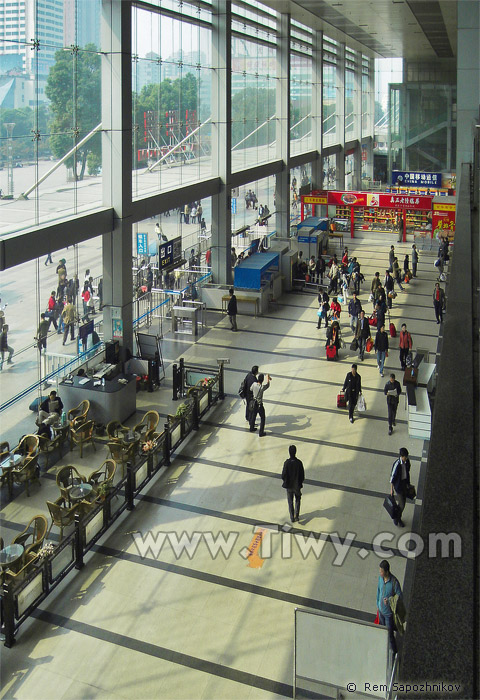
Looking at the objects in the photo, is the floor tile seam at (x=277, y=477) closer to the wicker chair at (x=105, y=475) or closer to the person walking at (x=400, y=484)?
the person walking at (x=400, y=484)

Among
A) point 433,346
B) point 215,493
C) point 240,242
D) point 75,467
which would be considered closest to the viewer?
point 215,493

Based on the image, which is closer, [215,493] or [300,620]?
[300,620]

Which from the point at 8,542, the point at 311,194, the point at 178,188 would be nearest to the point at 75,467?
the point at 8,542

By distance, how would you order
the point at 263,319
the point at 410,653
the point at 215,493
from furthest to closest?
the point at 263,319 → the point at 215,493 → the point at 410,653

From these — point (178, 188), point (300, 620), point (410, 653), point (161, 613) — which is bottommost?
point (161, 613)

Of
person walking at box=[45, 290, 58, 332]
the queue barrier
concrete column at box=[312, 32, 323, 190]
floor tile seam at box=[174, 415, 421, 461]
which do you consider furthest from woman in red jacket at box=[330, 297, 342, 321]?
concrete column at box=[312, 32, 323, 190]

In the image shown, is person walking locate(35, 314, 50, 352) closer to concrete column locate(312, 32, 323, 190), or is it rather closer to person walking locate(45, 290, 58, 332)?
person walking locate(45, 290, 58, 332)

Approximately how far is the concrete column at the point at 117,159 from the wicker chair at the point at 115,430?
3505 millimetres

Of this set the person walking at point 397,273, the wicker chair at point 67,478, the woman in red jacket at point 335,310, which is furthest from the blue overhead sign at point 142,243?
the wicker chair at point 67,478

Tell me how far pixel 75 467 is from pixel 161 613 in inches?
175

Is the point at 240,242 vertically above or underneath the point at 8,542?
above

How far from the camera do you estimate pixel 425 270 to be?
30078mm

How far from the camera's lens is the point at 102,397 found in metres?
14.2

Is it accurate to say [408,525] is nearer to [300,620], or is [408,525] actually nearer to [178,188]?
[300,620]
